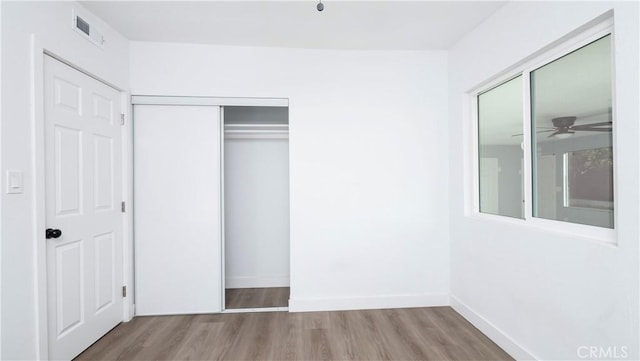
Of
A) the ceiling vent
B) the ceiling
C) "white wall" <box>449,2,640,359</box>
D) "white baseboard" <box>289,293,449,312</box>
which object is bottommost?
"white baseboard" <box>289,293,449,312</box>

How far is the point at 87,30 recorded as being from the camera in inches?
86.1

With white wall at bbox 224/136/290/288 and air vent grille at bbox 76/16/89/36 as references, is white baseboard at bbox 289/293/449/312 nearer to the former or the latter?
white wall at bbox 224/136/290/288

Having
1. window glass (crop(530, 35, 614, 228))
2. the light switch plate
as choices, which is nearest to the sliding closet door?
the light switch plate

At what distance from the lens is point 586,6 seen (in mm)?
1508

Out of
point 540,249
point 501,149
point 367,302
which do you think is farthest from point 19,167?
point 501,149

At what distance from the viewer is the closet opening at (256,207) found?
11.4 ft

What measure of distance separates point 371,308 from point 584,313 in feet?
5.58

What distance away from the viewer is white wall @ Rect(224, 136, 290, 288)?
3.49 metres

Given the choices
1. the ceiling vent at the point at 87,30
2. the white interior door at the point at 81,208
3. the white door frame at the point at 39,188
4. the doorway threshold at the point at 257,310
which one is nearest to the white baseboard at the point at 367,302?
the doorway threshold at the point at 257,310

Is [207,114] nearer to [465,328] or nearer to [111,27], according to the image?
[111,27]

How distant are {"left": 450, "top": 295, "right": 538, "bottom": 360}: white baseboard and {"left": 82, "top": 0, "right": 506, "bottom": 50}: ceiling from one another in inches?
99.6

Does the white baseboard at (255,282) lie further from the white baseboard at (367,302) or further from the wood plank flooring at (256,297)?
the white baseboard at (367,302)

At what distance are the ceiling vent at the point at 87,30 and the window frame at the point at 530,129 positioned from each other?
327cm

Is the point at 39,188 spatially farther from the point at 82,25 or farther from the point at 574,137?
the point at 574,137
